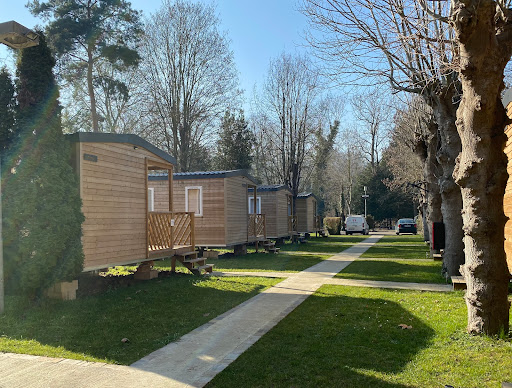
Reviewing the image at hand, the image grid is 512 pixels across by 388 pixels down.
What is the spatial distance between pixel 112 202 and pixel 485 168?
6.95 meters

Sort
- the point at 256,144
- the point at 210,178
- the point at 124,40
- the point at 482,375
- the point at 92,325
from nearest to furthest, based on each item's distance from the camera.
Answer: the point at 482,375
the point at 92,325
the point at 210,178
the point at 124,40
the point at 256,144

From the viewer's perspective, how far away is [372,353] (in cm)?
499

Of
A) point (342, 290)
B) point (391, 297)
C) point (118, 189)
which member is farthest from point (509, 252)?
point (118, 189)

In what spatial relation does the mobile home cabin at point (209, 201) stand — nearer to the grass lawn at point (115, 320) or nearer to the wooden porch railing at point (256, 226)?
the wooden porch railing at point (256, 226)

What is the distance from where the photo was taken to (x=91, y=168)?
8367 millimetres

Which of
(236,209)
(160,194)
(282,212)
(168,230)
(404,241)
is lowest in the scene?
(404,241)

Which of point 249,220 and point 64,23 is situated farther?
point 64,23

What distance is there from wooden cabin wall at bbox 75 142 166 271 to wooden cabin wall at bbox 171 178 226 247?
5279 millimetres

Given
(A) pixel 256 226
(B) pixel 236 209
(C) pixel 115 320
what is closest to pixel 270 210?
(A) pixel 256 226

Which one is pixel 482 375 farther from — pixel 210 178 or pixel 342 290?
pixel 210 178

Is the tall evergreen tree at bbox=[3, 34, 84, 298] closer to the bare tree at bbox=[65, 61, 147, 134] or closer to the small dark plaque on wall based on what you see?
the small dark plaque on wall

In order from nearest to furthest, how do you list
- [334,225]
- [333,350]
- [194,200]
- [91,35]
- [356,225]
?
[333,350]
[194,200]
[91,35]
[356,225]
[334,225]

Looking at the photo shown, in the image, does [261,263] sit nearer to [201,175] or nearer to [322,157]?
[201,175]

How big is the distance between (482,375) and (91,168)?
284 inches
